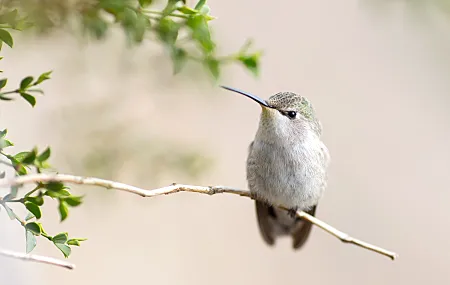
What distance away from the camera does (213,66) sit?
2.45 feet

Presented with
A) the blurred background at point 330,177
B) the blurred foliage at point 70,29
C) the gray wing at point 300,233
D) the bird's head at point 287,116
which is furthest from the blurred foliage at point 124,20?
the blurred background at point 330,177

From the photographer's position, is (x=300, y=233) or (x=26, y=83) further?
(x=300, y=233)

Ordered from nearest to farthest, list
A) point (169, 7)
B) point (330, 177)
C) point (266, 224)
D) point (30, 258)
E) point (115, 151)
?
1. point (30, 258)
2. point (169, 7)
3. point (115, 151)
4. point (266, 224)
5. point (330, 177)

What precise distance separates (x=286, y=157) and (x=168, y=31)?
4.09 ft

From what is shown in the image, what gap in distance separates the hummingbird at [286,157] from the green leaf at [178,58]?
1092 millimetres

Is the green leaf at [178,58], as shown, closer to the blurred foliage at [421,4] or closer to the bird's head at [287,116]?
the blurred foliage at [421,4]

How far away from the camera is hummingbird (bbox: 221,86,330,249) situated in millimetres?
1913

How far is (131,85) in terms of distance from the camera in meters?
1.72

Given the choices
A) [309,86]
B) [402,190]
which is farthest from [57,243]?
[402,190]

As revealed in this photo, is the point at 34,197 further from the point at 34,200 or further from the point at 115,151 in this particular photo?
the point at 115,151

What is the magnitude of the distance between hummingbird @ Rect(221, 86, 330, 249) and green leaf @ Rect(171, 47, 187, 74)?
1.09 m

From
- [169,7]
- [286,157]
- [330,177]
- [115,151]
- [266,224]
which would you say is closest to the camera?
[169,7]

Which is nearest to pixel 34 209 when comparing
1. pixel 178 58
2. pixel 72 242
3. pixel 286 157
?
pixel 72 242

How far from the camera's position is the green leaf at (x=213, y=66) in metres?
0.74
